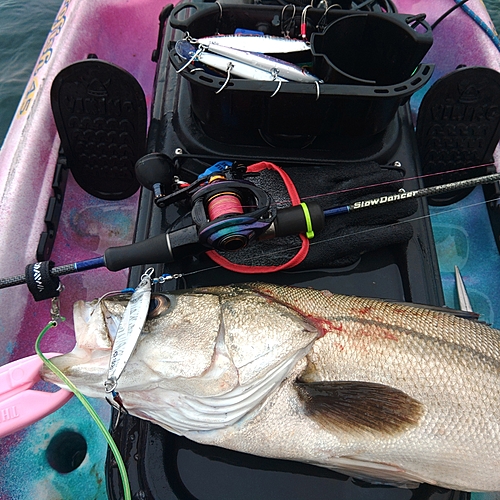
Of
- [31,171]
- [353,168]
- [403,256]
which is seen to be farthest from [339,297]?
[31,171]

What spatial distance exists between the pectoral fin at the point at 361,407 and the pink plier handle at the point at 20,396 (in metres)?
0.93

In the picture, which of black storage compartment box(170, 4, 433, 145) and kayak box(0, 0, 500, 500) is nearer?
kayak box(0, 0, 500, 500)

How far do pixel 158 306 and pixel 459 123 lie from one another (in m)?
2.08

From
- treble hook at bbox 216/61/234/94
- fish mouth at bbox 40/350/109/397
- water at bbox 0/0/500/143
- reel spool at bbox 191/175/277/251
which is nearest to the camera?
fish mouth at bbox 40/350/109/397

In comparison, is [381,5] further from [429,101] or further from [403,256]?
[403,256]

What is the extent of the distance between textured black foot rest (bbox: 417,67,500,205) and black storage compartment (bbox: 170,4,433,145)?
406 millimetres

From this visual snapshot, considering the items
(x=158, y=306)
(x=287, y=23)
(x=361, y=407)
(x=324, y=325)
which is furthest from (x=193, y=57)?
(x=361, y=407)

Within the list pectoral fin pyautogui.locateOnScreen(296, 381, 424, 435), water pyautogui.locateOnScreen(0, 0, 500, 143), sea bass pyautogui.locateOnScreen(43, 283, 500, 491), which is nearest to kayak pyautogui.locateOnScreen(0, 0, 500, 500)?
sea bass pyautogui.locateOnScreen(43, 283, 500, 491)

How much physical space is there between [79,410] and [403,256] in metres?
1.97

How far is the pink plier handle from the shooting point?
1.37m

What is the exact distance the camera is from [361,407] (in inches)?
55.1

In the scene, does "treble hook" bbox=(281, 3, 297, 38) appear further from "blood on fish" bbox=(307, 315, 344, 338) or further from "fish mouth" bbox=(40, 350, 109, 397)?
"fish mouth" bbox=(40, 350, 109, 397)

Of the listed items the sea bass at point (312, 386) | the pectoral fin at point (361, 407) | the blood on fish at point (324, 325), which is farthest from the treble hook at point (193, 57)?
the pectoral fin at point (361, 407)

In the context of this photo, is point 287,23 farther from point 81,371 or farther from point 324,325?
point 81,371
